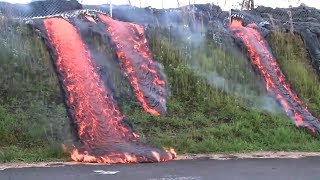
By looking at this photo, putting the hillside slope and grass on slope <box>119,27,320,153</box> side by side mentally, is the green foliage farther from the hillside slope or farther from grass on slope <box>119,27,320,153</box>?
grass on slope <box>119,27,320,153</box>

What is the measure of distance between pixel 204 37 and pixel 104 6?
333 cm

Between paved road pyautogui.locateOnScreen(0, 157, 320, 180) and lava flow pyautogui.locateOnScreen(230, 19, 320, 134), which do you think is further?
lava flow pyautogui.locateOnScreen(230, 19, 320, 134)

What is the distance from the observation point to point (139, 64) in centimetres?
1452

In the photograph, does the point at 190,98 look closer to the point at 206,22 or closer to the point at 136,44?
the point at 136,44

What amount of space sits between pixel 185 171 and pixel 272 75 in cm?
738

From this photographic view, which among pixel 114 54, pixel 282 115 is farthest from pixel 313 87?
pixel 114 54

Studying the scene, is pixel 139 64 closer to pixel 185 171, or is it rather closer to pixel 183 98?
pixel 183 98

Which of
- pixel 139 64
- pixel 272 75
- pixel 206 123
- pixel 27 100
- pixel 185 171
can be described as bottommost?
pixel 206 123

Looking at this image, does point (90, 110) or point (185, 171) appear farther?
point (90, 110)

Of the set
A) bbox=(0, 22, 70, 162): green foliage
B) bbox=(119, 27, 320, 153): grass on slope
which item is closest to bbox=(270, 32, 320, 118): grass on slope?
bbox=(119, 27, 320, 153): grass on slope

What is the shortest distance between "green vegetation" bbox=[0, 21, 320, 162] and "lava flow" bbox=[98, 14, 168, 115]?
0.90 feet

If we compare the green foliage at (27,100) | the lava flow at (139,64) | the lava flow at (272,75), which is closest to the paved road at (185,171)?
the green foliage at (27,100)

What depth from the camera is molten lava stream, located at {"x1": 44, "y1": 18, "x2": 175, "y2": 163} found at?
10641 millimetres

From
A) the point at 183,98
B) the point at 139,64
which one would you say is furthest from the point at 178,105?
the point at 139,64
